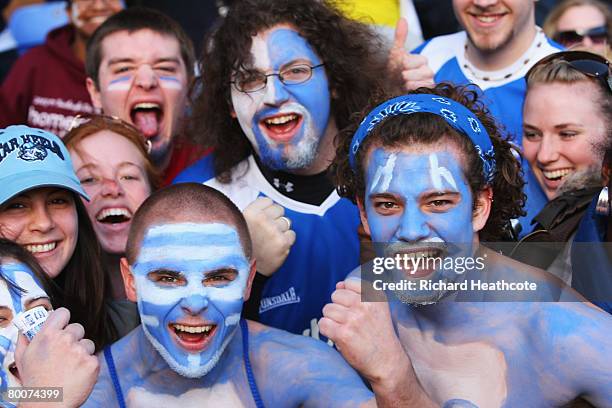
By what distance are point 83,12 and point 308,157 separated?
2.06 m

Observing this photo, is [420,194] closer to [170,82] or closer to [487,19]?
[487,19]

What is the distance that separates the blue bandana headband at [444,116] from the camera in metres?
3.78

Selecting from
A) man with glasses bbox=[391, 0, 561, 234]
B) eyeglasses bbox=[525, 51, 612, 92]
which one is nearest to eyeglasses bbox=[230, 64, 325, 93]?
man with glasses bbox=[391, 0, 561, 234]

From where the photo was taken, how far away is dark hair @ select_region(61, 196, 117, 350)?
4.18 m

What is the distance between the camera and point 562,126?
456cm

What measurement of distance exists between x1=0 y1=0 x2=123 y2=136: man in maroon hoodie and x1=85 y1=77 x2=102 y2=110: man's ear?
0.89 ft

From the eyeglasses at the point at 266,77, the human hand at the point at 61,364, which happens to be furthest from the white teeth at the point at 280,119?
the human hand at the point at 61,364

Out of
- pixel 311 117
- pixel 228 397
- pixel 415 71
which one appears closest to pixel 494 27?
pixel 415 71

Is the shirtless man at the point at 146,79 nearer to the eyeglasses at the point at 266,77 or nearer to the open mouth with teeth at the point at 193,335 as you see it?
the eyeglasses at the point at 266,77

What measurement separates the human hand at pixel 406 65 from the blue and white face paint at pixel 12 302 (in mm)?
1770

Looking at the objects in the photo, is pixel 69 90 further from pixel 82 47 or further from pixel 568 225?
pixel 568 225

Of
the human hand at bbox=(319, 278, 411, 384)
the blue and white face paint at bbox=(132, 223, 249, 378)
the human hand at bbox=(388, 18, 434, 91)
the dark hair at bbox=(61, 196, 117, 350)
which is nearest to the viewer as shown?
the human hand at bbox=(319, 278, 411, 384)

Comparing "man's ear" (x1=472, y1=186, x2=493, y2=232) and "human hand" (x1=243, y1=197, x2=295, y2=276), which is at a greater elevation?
"man's ear" (x1=472, y1=186, x2=493, y2=232)

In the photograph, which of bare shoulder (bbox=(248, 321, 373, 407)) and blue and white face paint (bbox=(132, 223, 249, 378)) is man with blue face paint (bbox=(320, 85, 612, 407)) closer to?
bare shoulder (bbox=(248, 321, 373, 407))
